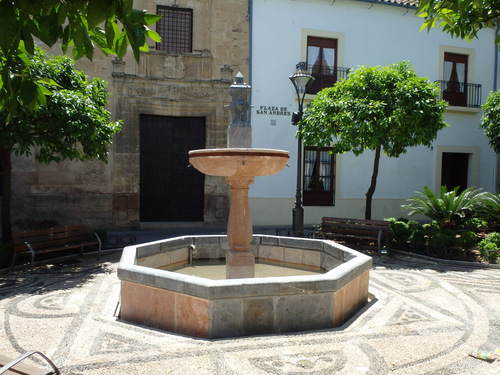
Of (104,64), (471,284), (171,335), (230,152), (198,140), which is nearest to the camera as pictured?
(171,335)

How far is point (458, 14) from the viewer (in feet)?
13.7

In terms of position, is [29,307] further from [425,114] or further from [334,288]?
[425,114]

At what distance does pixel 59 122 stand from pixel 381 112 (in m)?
5.89

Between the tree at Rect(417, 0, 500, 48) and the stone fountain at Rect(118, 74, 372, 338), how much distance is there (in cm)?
200

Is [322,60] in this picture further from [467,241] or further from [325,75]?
[467,241]

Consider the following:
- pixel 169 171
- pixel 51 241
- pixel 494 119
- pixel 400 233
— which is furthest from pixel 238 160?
pixel 494 119

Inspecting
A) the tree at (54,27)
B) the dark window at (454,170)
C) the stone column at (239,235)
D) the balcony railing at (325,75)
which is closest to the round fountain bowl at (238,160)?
the stone column at (239,235)

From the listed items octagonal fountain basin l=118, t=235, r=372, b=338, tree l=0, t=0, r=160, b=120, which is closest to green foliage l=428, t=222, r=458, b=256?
octagonal fountain basin l=118, t=235, r=372, b=338

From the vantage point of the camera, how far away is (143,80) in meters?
12.0

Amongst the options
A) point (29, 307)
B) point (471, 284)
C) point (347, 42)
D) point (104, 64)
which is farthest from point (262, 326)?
point (347, 42)

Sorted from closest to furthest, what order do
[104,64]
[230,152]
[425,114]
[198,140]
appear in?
[230,152] → [425,114] → [104,64] → [198,140]

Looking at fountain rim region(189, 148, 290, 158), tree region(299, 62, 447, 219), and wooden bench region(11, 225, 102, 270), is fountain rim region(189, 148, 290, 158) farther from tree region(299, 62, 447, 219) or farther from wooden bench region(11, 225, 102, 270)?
tree region(299, 62, 447, 219)

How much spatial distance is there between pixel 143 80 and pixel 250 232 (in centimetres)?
817

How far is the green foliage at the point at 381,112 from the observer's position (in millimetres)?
Result: 8406
